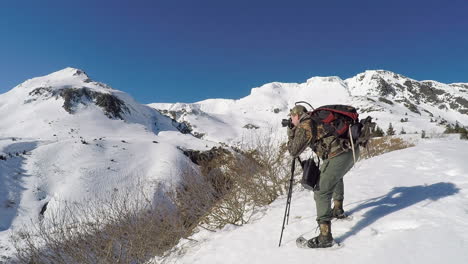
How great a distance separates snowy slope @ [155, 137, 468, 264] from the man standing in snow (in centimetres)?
29

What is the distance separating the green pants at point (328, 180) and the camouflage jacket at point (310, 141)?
10 cm

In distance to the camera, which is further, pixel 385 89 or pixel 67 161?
pixel 385 89

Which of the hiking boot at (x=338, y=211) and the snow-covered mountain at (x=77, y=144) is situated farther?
the snow-covered mountain at (x=77, y=144)

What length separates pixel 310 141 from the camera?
348 centimetres

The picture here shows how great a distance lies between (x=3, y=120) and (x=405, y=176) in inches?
2403

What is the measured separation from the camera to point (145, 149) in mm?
27688

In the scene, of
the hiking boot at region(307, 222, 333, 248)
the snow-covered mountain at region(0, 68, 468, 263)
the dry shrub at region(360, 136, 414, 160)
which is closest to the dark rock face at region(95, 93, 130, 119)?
the snow-covered mountain at region(0, 68, 468, 263)

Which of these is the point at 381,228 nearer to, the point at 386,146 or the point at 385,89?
the point at 386,146

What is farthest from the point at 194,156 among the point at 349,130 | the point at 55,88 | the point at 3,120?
the point at 55,88

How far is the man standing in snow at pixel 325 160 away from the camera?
136 inches

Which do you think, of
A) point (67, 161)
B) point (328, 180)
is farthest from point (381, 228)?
point (67, 161)

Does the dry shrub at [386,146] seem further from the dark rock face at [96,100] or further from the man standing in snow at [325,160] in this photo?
the dark rock face at [96,100]

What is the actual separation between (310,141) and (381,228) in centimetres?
166

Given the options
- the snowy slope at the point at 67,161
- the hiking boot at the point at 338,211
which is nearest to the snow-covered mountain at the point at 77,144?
the snowy slope at the point at 67,161
